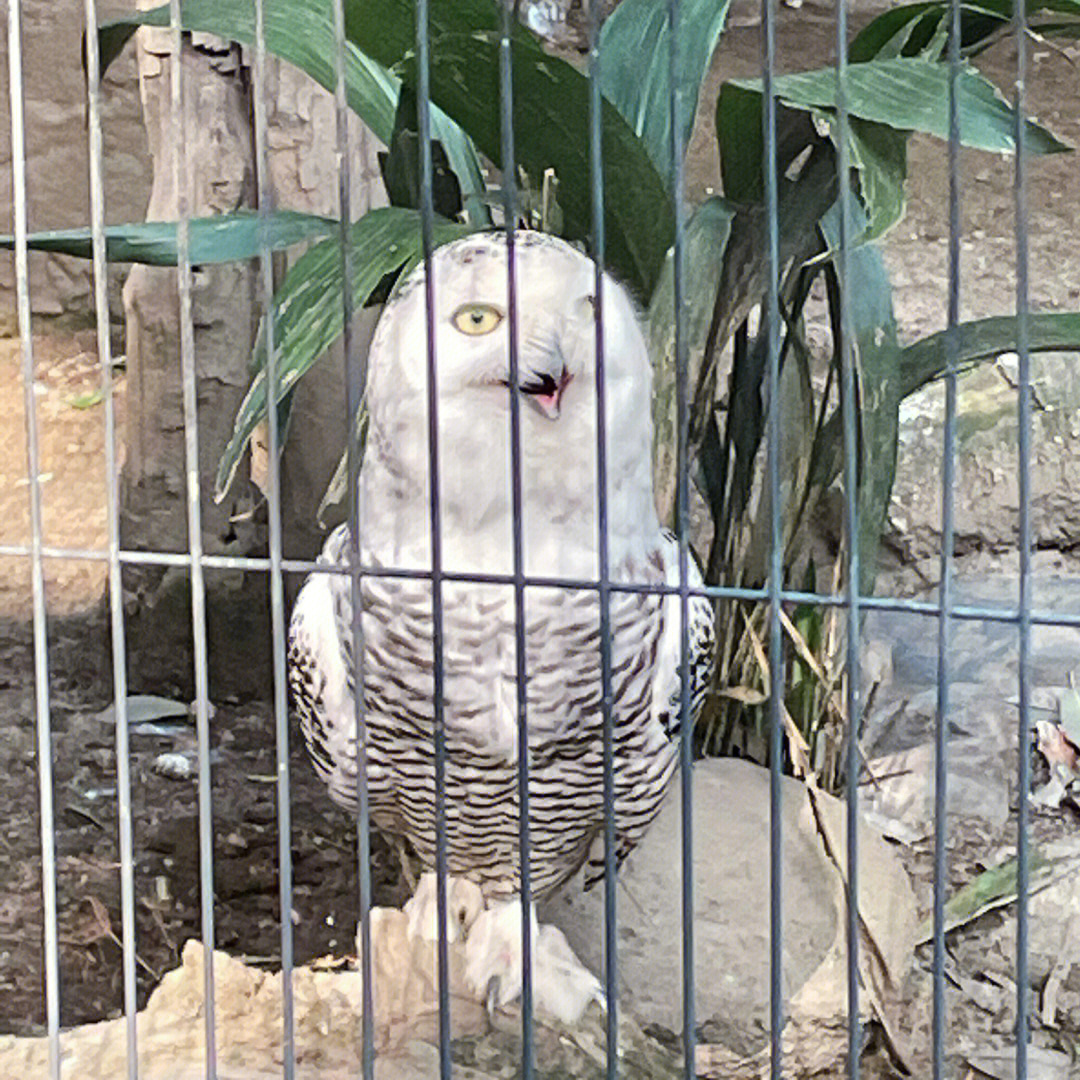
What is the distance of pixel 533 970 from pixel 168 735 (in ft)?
4.27

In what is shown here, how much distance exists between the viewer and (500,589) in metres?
1.46

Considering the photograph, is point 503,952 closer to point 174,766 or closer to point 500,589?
point 500,589

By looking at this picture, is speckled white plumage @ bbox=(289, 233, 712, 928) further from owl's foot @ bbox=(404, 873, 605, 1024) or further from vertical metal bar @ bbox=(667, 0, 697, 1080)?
vertical metal bar @ bbox=(667, 0, 697, 1080)

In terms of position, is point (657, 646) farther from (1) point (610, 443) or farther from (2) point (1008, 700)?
(2) point (1008, 700)

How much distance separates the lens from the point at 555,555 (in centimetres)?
146

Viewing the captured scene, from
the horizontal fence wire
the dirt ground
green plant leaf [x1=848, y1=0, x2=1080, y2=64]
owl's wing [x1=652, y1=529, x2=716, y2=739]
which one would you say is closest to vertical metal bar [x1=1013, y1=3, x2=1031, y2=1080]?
the horizontal fence wire

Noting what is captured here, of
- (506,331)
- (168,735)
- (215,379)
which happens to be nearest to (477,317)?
(506,331)

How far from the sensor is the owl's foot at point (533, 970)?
1.58 metres

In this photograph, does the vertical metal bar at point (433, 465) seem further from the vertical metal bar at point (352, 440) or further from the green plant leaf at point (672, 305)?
the green plant leaf at point (672, 305)

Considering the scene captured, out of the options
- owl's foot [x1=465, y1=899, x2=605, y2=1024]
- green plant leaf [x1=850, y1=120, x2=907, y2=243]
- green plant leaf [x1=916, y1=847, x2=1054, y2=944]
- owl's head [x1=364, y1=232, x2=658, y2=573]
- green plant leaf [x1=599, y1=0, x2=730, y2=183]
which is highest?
green plant leaf [x1=599, y1=0, x2=730, y2=183]

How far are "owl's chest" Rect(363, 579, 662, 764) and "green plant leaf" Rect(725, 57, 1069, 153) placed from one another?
1.58ft

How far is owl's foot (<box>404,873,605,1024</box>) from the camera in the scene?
1580mm

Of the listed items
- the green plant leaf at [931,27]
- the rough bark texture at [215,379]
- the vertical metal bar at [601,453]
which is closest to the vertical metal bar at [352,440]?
the vertical metal bar at [601,453]

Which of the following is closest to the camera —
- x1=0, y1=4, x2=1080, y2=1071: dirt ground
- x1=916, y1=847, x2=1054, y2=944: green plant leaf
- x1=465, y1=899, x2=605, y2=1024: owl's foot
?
x1=465, y1=899, x2=605, y2=1024: owl's foot
